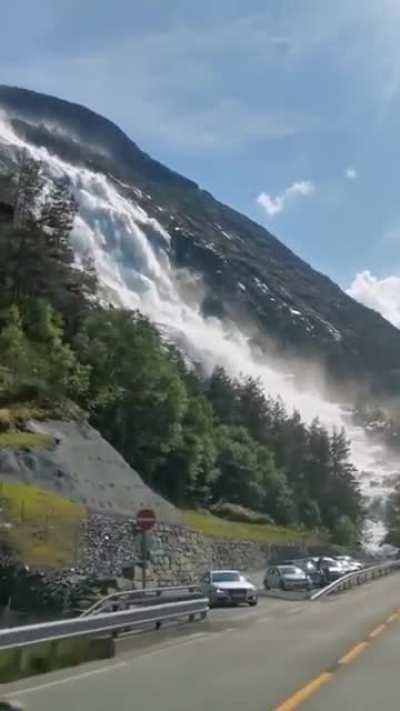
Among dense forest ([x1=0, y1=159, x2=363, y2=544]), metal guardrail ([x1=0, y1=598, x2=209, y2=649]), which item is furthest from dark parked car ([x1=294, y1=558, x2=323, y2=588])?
metal guardrail ([x1=0, y1=598, x2=209, y2=649])

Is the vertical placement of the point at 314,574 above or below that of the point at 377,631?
above

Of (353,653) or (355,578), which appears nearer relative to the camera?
(353,653)

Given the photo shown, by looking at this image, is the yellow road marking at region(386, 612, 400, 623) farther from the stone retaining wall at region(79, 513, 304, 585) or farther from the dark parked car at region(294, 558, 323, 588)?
the dark parked car at region(294, 558, 323, 588)

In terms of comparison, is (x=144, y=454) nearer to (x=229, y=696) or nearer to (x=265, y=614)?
(x=265, y=614)

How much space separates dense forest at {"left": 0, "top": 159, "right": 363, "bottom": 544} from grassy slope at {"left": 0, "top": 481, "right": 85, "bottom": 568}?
11.2m

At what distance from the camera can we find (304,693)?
40.0ft

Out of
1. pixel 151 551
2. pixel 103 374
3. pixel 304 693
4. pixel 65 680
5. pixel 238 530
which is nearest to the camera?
pixel 304 693

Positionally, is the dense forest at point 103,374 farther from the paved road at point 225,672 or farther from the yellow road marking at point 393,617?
the paved road at point 225,672

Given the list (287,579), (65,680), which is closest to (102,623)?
(65,680)

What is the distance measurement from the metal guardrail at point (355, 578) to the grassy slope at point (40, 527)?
8857 millimetres

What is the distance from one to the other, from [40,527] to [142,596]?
41.6 ft

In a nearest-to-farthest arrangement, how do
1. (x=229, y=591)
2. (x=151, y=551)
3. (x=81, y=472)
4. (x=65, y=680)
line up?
(x=65, y=680), (x=229, y=591), (x=151, y=551), (x=81, y=472)

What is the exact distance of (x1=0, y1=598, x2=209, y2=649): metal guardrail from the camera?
1408 cm

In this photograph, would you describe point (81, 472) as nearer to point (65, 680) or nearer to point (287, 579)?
point (287, 579)
